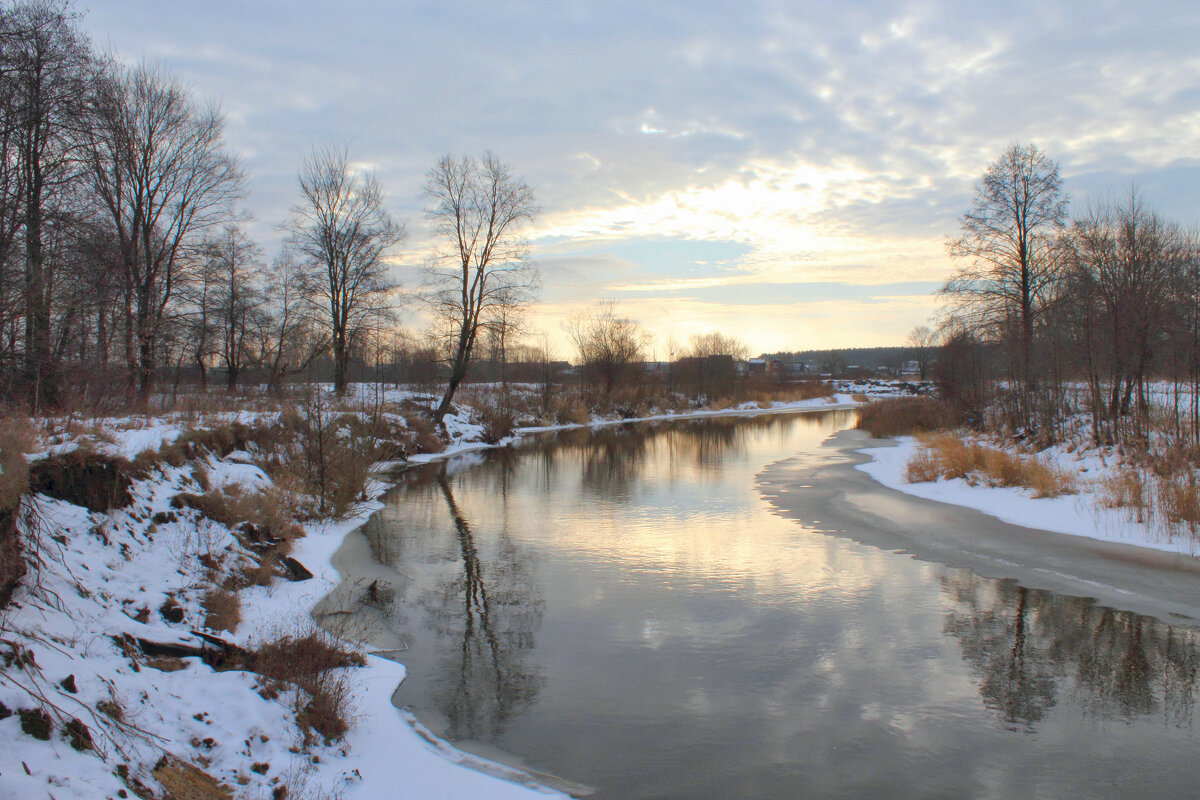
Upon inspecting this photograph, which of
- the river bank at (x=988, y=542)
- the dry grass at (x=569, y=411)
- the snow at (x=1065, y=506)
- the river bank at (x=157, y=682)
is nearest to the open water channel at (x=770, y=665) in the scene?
the river bank at (x=988, y=542)

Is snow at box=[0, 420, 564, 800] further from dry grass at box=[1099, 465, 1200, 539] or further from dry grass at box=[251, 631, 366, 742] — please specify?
dry grass at box=[1099, 465, 1200, 539]

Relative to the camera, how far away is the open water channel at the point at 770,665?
530 cm

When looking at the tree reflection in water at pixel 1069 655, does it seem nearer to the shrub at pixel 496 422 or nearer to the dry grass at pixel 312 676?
the dry grass at pixel 312 676

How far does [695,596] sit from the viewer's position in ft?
31.1

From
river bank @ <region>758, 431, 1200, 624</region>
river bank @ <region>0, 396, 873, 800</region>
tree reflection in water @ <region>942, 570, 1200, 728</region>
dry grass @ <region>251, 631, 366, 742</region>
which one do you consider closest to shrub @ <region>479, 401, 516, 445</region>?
river bank @ <region>758, 431, 1200, 624</region>

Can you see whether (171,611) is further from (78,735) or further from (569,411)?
(569,411)

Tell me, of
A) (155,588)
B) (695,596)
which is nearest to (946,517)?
(695,596)

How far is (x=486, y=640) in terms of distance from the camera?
25.8 ft

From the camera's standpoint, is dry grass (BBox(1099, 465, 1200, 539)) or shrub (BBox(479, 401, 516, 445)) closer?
dry grass (BBox(1099, 465, 1200, 539))

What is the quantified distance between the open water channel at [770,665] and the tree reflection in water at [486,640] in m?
0.03

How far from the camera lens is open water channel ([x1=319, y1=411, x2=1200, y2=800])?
5301mm

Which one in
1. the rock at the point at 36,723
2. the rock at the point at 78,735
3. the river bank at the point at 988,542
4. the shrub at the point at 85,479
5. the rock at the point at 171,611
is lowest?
the river bank at the point at 988,542

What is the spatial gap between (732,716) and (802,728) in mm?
593

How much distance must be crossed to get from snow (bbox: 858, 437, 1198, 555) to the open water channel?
3.77 m
